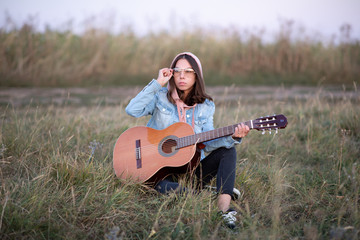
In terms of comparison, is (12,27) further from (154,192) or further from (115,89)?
(154,192)

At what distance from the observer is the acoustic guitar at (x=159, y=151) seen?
8.79ft

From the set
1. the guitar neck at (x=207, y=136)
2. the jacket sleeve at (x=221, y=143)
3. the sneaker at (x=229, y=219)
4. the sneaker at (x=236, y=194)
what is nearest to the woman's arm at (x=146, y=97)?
the guitar neck at (x=207, y=136)

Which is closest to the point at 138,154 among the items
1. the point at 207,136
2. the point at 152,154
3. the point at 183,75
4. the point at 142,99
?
the point at 152,154

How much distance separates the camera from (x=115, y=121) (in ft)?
14.8

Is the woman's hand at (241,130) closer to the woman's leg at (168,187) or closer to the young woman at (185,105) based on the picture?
the young woman at (185,105)

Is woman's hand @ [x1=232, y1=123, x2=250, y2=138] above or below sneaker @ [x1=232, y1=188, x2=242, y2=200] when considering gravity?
above

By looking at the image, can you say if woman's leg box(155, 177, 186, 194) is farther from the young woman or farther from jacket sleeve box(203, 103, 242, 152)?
A: jacket sleeve box(203, 103, 242, 152)

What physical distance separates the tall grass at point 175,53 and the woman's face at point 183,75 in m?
5.37

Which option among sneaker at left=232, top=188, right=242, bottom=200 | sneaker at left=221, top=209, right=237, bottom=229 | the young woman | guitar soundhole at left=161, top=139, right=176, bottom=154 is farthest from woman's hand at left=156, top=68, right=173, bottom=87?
sneaker at left=221, top=209, right=237, bottom=229

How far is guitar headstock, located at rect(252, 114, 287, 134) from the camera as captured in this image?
2467 millimetres

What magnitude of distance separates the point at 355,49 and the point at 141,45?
20.6 feet

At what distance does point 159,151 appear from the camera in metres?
2.76

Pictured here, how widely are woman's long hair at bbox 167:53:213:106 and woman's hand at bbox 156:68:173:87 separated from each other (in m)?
0.10

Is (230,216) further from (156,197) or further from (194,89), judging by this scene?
(194,89)
